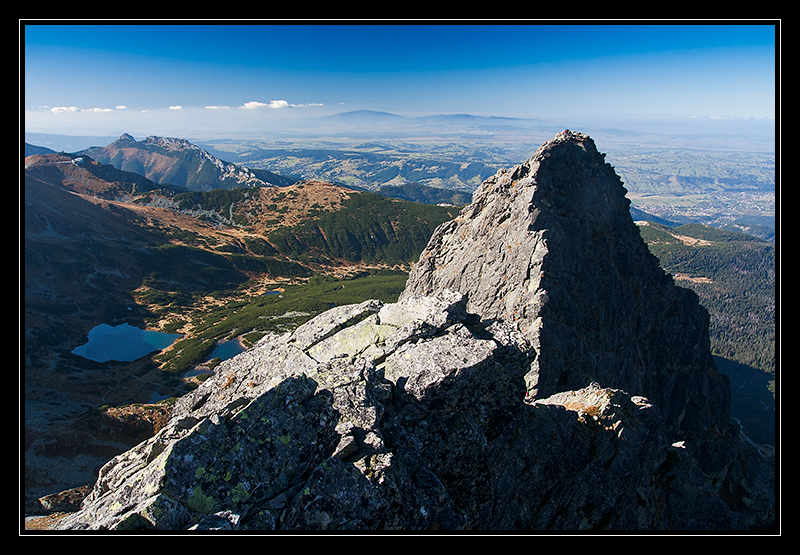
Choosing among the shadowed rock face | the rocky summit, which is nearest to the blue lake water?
the shadowed rock face

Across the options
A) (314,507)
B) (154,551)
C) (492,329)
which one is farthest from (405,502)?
(492,329)

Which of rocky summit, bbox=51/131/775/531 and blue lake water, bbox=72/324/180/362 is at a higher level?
rocky summit, bbox=51/131/775/531

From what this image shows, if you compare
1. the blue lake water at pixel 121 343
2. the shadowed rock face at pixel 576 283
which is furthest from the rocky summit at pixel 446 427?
the blue lake water at pixel 121 343

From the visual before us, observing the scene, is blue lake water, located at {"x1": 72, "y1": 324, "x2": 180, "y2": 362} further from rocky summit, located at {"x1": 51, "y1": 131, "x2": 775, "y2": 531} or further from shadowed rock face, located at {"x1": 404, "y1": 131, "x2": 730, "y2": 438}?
rocky summit, located at {"x1": 51, "y1": 131, "x2": 775, "y2": 531}

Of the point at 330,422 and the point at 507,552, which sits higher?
the point at 330,422

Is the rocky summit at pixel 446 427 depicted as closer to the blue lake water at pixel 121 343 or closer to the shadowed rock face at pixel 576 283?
the shadowed rock face at pixel 576 283
